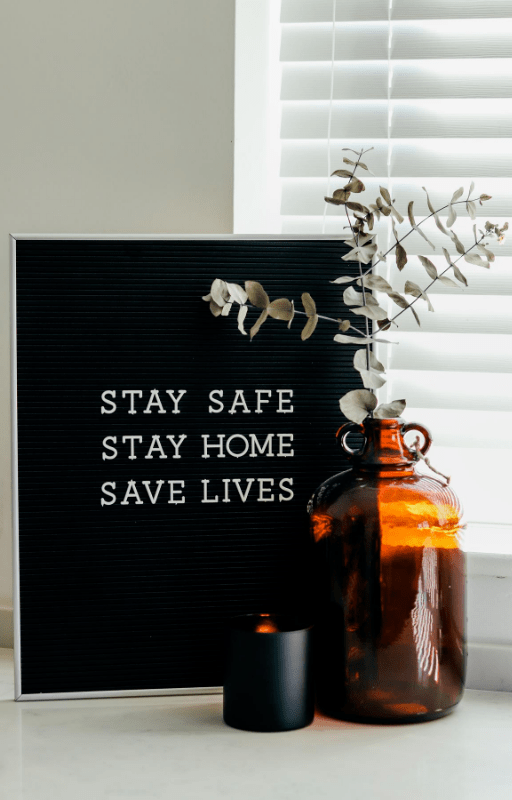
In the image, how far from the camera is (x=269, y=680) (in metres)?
0.78

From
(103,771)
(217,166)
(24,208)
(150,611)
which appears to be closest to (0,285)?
(24,208)

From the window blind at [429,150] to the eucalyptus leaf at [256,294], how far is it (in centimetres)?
28

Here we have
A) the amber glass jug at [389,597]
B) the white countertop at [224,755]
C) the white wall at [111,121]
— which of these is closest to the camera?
the white countertop at [224,755]

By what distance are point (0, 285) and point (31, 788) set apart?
0.63 metres

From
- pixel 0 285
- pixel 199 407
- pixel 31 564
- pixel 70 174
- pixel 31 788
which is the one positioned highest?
pixel 70 174

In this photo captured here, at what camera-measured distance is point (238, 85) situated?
104cm

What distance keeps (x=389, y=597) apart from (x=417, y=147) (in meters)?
0.58

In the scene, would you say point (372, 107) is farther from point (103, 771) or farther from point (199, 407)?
point (103, 771)

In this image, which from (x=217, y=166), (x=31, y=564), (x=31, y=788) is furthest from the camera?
(x=217, y=166)

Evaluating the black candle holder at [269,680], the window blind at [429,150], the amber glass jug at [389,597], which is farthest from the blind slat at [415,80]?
the black candle holder at [269,680]

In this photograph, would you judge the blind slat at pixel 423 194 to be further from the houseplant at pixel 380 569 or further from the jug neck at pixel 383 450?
the jug neck at pixel 383 450

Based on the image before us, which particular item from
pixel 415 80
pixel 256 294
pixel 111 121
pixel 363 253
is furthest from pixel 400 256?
pixel 111 121

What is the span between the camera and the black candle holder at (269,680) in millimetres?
779

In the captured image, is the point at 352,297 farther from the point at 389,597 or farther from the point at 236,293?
the point at 389,597
